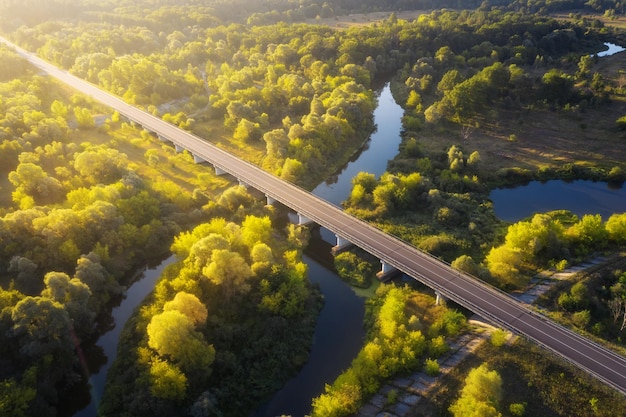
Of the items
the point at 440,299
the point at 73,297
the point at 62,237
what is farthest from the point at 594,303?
the point at 62,237

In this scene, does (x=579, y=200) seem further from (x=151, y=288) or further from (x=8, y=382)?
(x=8, y=382)

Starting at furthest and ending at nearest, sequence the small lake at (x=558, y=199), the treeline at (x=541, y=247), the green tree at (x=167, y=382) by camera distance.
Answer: the small lake at (x=558, y=199) < the treeline at (x=541, y=247) < the green tree at (x=167, y=382)

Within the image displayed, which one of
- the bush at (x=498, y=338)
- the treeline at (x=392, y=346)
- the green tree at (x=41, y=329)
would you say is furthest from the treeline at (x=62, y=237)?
the bush at (x=498, y=338)

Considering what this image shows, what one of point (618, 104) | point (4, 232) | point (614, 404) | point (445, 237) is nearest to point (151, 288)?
point (4, 232)

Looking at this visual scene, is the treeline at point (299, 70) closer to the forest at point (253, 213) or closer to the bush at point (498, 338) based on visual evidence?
the forest at point (253, 213)

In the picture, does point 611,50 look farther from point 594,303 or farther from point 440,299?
point 440,299

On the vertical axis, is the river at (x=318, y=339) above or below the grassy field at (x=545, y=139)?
below

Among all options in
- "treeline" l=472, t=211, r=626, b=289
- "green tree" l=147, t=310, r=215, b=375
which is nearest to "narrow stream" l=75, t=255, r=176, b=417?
"green tree" l=147, t=310, r=215, b=375
